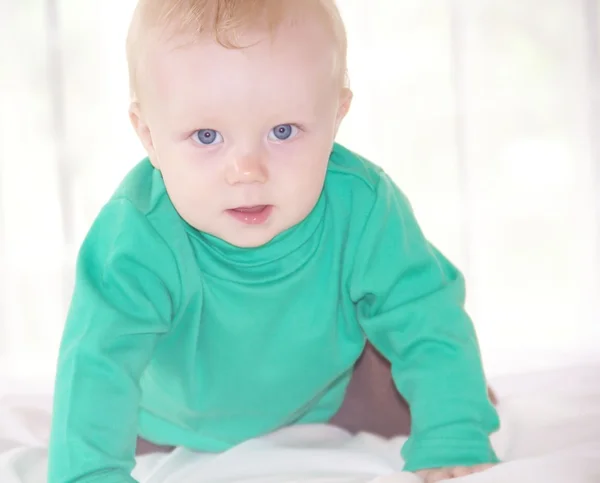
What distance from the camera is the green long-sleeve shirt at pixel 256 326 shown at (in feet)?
3.01

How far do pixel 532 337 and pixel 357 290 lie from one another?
656mm

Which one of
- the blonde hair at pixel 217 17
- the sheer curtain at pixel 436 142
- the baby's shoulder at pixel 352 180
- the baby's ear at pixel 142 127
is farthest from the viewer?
the sheer curtain at pixel 436 142

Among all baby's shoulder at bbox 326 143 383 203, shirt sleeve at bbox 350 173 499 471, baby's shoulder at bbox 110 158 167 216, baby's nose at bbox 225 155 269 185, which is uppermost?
baby's nose at bbox 225 155 269 185

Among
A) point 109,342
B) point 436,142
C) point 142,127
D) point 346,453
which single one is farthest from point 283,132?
point 436,142

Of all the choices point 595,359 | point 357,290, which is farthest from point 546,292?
point 357,290

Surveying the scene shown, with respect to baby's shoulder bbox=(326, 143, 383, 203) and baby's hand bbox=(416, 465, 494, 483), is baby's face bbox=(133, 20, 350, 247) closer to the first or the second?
baby's shoulder bbox=(326, 143, 383, 203)

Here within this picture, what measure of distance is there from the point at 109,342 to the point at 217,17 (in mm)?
343

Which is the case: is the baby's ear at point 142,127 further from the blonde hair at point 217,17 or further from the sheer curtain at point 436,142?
the sheer curtain at point 436,142

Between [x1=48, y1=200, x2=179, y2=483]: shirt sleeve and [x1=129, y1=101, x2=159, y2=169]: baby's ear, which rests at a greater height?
[x1=129, y1=101, x2=159, y2=169]: baby's ear

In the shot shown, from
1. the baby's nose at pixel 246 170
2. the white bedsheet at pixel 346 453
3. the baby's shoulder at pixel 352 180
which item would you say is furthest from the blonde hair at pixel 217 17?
the white bedsheet at pixel 346 453

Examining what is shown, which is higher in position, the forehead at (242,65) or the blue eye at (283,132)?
the forehead at (242,65)

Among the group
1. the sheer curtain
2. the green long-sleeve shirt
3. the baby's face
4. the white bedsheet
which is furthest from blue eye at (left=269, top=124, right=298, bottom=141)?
the sheer curtain

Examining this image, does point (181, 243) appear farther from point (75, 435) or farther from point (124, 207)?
point (75, 435)

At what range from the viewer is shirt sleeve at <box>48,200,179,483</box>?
2.88 feet
